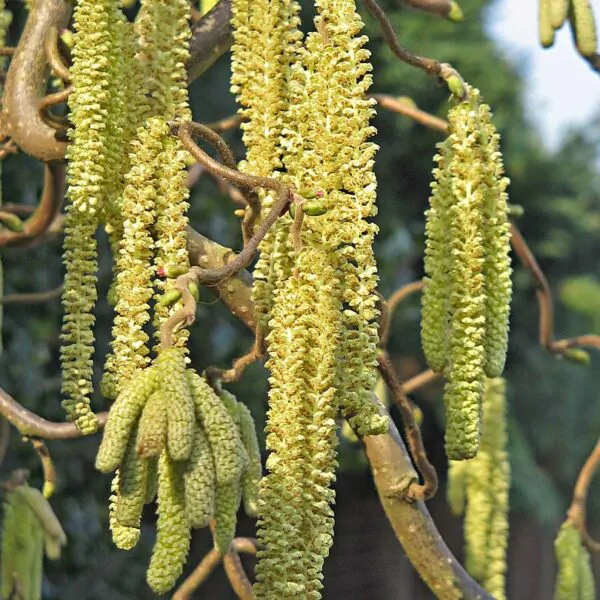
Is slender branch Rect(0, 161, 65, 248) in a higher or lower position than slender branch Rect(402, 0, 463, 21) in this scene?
lower

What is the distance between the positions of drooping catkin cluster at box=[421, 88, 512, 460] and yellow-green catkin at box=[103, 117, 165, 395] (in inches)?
11.3

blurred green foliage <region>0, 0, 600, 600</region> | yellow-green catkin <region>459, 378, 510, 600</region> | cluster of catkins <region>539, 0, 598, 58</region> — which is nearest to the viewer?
cluster of catkins <region>539, 0, 598, 58</region>

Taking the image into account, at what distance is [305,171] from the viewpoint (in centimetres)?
89

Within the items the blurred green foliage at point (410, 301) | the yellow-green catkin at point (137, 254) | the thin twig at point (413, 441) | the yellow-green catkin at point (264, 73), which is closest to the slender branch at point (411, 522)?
the thin twig at point (413, 441)

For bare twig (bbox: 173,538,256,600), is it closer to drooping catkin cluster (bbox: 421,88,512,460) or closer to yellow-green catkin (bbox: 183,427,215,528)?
drooping catkin cluster (bbox: 421,88,512,460)

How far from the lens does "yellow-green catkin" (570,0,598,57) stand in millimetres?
1384

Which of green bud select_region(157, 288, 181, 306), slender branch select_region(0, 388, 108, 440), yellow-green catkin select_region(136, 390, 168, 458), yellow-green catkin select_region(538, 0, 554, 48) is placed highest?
yellow-green catkin select_region(538, 0, 554, 48)

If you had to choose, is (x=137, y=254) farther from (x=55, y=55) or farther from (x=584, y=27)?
(x=584, y=27)

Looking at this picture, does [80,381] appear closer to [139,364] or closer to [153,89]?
[139,364]

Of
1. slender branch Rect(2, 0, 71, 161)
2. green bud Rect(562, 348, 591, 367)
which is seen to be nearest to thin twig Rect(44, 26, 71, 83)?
slender branch Rect(2, 0, 71, 161)

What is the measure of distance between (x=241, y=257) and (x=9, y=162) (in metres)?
2.32

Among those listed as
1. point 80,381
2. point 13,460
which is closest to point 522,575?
point 13,460

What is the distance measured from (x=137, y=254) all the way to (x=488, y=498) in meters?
0.88

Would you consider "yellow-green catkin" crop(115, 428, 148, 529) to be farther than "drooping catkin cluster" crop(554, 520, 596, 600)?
No
